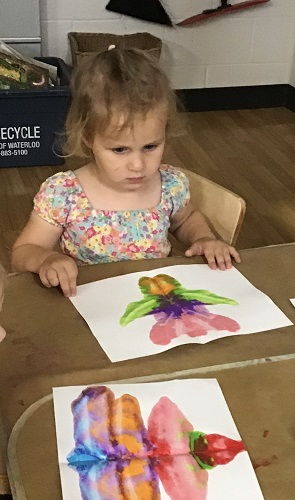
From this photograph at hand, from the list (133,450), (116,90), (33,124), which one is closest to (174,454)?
(133,450)

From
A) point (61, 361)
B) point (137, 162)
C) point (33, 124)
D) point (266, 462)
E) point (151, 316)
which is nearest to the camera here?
point (266, 462)

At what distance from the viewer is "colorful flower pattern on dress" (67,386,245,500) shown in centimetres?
68

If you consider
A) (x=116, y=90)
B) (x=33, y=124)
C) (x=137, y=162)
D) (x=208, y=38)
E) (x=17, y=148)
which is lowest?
(x=17, y=148)

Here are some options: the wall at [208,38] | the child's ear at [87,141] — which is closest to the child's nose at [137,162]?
the child's ear at [87,141]

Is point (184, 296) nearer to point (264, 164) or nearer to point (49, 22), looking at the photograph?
point (264, 164)

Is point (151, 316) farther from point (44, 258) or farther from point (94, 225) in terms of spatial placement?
point (94, 225)

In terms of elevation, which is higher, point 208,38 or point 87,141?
point 87,141

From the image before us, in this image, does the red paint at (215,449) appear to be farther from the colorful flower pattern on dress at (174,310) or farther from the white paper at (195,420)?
the colorful flower pattern on dress at (174,310)

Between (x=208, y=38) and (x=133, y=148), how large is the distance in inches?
96.0

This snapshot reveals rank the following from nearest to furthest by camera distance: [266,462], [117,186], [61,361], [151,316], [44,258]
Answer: [266,462] → [61,361] → [151,316] → [44,258] → [117,186]

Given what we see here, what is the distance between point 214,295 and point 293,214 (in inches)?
66.9

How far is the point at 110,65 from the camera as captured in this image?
3.87ft

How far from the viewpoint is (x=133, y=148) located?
3.86ft

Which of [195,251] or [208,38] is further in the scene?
[208,38]
